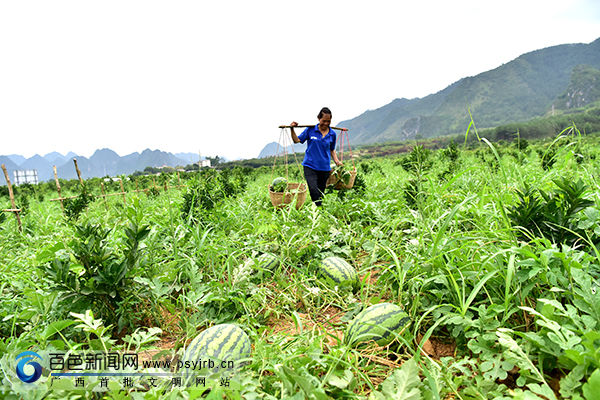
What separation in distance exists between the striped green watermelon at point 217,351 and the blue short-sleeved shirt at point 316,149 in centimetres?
405

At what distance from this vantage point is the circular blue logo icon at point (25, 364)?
4.11 feet

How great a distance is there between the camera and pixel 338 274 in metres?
2.38

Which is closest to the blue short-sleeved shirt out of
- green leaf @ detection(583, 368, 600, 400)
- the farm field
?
the farm field

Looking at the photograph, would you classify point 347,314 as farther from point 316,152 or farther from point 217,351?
point 316,152

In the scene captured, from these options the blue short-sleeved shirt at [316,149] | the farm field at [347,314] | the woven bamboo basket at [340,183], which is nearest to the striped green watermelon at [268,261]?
the farm field at [347,314]

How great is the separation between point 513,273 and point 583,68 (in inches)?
8384

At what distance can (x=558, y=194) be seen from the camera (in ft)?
6.28

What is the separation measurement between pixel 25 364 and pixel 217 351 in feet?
2.62

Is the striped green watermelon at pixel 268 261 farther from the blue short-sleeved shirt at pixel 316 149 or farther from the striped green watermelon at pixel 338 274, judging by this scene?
the blue short-sleeved shirt at pixel 316 149

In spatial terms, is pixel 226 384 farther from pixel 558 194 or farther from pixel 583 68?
pixel 583 68

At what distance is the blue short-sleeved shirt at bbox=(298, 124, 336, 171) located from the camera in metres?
5.44

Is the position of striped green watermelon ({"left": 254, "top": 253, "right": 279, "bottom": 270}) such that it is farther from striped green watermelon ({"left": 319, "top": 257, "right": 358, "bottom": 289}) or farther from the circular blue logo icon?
the circular blue logo icon

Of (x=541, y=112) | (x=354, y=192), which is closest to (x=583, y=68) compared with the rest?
(x=541, y=112)

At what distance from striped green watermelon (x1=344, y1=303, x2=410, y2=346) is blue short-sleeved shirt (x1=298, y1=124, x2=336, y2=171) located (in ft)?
12.8
